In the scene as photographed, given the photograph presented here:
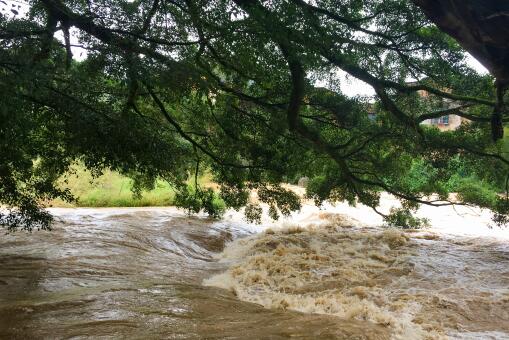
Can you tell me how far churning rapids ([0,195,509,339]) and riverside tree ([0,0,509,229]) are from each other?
941mm

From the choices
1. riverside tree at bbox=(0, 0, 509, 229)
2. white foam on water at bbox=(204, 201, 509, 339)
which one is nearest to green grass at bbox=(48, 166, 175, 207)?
white foam on water at bbox=(204, 201, 509, 339)

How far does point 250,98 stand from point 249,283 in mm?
3097

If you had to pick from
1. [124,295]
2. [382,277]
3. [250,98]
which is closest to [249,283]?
[382,277]

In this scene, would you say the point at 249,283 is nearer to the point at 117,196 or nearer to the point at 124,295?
the point at 124,295

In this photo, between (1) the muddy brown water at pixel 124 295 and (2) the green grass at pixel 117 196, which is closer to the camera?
(1) the muddy brown water at pixel 124 295

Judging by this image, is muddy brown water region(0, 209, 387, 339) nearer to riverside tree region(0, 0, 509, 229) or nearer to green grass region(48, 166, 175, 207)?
riverside tree region(0, 0, 509, 229)

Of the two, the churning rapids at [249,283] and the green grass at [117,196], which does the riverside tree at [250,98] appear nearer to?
the churning rapids at [249,283]

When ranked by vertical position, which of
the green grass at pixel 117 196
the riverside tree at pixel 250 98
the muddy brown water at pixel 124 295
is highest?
the riverside tree at pixel 250 98

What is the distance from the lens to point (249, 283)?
273 inches

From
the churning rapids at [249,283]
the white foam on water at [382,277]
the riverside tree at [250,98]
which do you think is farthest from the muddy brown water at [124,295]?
the riverside tree at [250,98]

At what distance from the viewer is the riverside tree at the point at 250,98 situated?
452cm

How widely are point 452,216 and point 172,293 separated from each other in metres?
12.0

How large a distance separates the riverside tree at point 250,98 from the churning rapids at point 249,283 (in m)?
0.94

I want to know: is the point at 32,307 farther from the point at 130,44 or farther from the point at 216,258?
the point at 216,258
